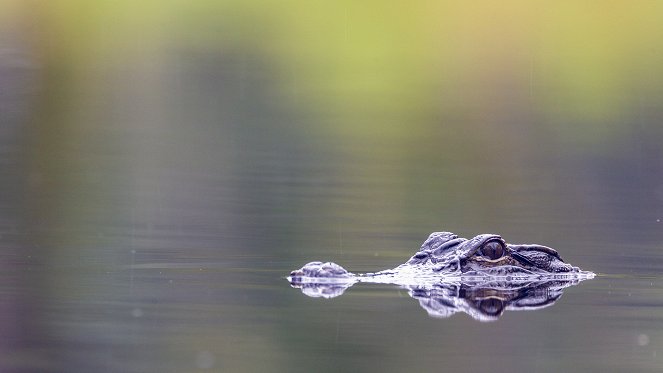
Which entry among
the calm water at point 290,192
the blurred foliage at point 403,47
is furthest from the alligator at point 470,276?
the blurred foliage at point 403,47

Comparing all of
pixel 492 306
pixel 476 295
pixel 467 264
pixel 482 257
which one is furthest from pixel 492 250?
pixel 492 306

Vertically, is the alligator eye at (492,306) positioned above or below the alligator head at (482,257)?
below

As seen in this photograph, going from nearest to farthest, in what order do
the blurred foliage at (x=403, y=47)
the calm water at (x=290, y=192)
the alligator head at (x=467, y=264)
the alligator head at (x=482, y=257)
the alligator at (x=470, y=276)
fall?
the calm water at (x=290, y=192) < the alligator at (x=470, y=276) < the alligator head at (x=467, y=264) < the alligator head at (x=482, y=257) < the blurred foliage at (x=403, y=47)

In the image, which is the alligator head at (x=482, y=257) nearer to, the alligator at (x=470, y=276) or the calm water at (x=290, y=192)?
the alligator at (x=470, y=276)

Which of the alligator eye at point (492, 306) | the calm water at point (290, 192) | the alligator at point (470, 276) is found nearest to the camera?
the calm water at point (290, 192)

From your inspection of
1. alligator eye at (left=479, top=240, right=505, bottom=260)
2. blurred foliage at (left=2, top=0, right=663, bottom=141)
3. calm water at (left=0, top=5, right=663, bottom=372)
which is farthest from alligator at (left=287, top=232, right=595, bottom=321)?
blurred foliage at (left=2, top=0, right=663, bottom=141)

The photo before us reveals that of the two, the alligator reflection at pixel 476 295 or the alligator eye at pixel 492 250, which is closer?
the alligator reflection at pixel 476 295

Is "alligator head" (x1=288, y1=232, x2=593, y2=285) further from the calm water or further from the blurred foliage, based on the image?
the blurred foliage

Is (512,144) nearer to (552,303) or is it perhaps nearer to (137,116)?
(137,116)
